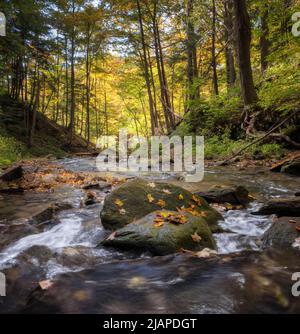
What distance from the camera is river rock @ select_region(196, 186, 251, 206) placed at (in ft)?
20.3

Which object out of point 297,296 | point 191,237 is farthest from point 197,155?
point 297,296

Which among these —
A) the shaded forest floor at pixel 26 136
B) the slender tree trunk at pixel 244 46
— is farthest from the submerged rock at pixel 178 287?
the shaded forest floor at pixel 26 136

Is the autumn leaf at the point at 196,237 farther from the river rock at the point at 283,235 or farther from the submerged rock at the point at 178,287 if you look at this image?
the river rock at the point at 283,235

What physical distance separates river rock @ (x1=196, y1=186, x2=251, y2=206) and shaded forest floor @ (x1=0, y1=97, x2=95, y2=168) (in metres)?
12.6

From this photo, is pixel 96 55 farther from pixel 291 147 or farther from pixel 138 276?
pixel 138 276

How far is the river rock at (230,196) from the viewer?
6.19 m

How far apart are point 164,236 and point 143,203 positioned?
4.46 feet

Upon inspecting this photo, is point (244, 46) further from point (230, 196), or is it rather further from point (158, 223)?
point (158, 223)

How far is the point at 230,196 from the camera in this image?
20.4ft

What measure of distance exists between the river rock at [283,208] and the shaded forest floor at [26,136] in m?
13.8

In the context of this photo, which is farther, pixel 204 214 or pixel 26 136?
pixel 26 136

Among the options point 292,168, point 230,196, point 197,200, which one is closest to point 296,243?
point 197,200

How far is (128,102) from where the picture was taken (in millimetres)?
41281

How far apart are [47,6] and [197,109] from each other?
1370cm
